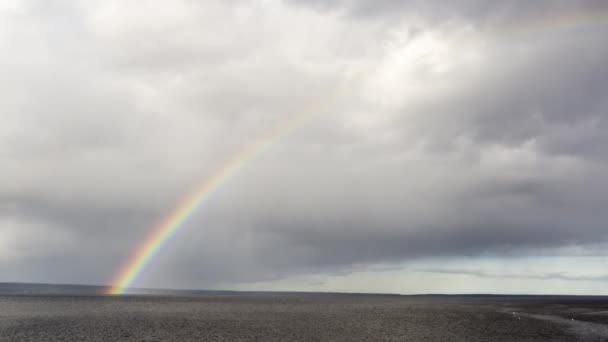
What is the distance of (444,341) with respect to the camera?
6588 cm

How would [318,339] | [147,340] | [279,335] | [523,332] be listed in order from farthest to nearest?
[523,332] → [279,335] → [318,339] → [147,340]

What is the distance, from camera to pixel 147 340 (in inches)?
2442

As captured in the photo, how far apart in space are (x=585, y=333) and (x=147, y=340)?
62.3 meters

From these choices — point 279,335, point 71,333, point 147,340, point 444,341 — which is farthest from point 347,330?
point 71,333

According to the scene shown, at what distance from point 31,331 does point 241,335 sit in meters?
31.2

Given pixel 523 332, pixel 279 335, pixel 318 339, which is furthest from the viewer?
pixel 523 332

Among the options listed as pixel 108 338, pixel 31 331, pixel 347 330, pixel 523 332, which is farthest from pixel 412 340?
pixel 31 331

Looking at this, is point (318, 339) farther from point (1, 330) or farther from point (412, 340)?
point (1, 330)

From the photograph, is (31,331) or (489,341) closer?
(489,341)

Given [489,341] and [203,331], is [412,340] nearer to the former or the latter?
[489,341]

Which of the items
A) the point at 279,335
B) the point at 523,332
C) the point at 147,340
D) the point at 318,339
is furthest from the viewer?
the point at 523,332

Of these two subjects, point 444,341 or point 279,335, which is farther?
point 279,335

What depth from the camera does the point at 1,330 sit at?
7162 cm

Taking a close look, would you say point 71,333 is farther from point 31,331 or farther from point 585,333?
point 585,333
